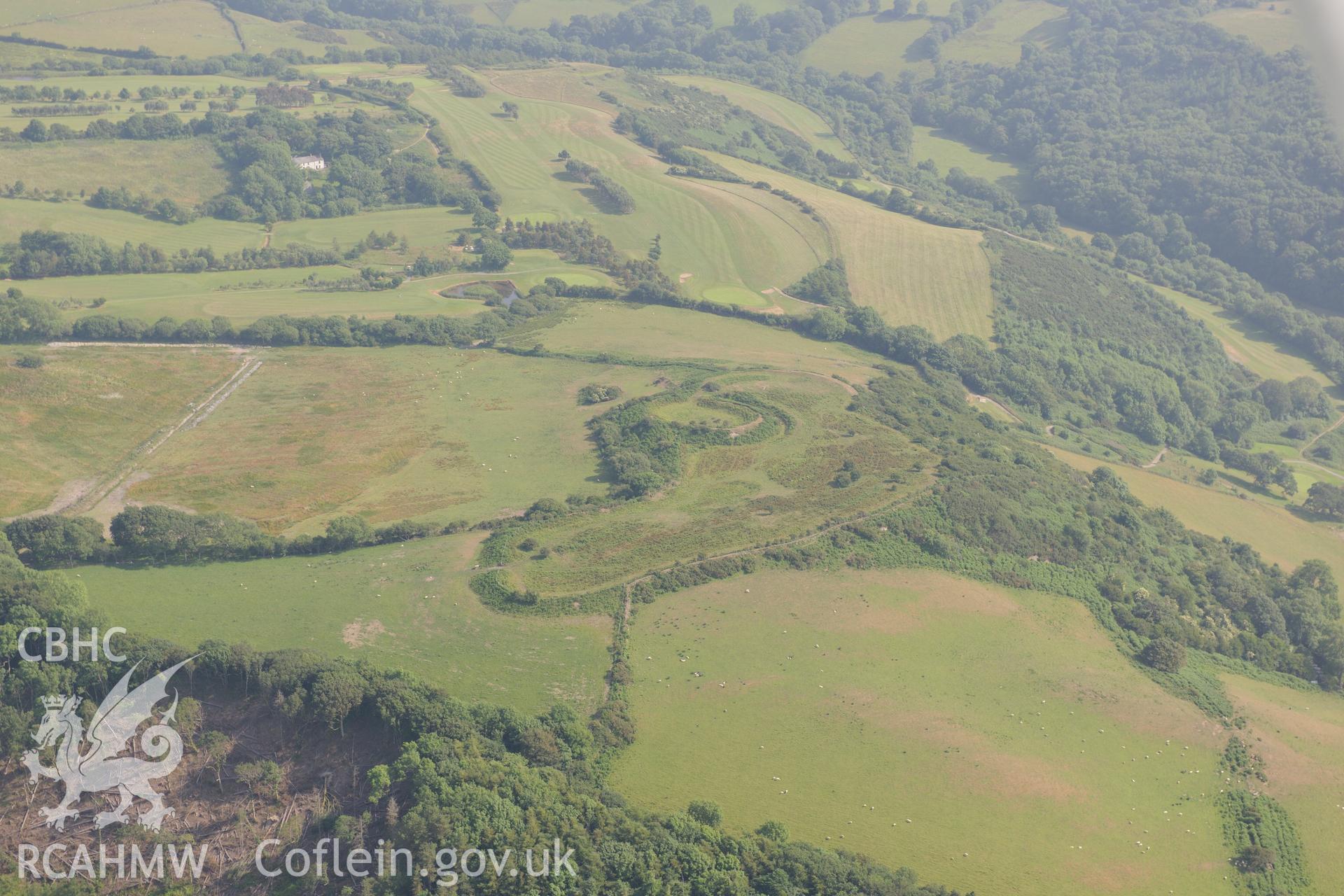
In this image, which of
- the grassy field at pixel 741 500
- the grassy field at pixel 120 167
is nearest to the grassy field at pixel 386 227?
the grassy field at pixel 120 167

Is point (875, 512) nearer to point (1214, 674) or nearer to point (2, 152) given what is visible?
point (1214, 674)

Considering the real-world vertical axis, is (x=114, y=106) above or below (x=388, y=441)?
above

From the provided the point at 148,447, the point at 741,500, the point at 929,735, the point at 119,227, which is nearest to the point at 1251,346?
the point at 741,500

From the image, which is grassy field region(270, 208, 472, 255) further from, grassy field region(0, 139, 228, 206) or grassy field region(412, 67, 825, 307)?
grassy field region(0, 139, 228, 206)

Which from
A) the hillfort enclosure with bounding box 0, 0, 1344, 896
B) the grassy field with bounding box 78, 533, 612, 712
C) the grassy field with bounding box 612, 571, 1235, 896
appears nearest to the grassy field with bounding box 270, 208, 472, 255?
the hillfort enclosure with bounding box 0, 0, 1344, 896

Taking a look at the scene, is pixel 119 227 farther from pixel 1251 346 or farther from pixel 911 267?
pixel 1251 346

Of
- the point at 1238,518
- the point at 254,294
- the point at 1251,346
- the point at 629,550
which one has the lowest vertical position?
the point at 254,294
